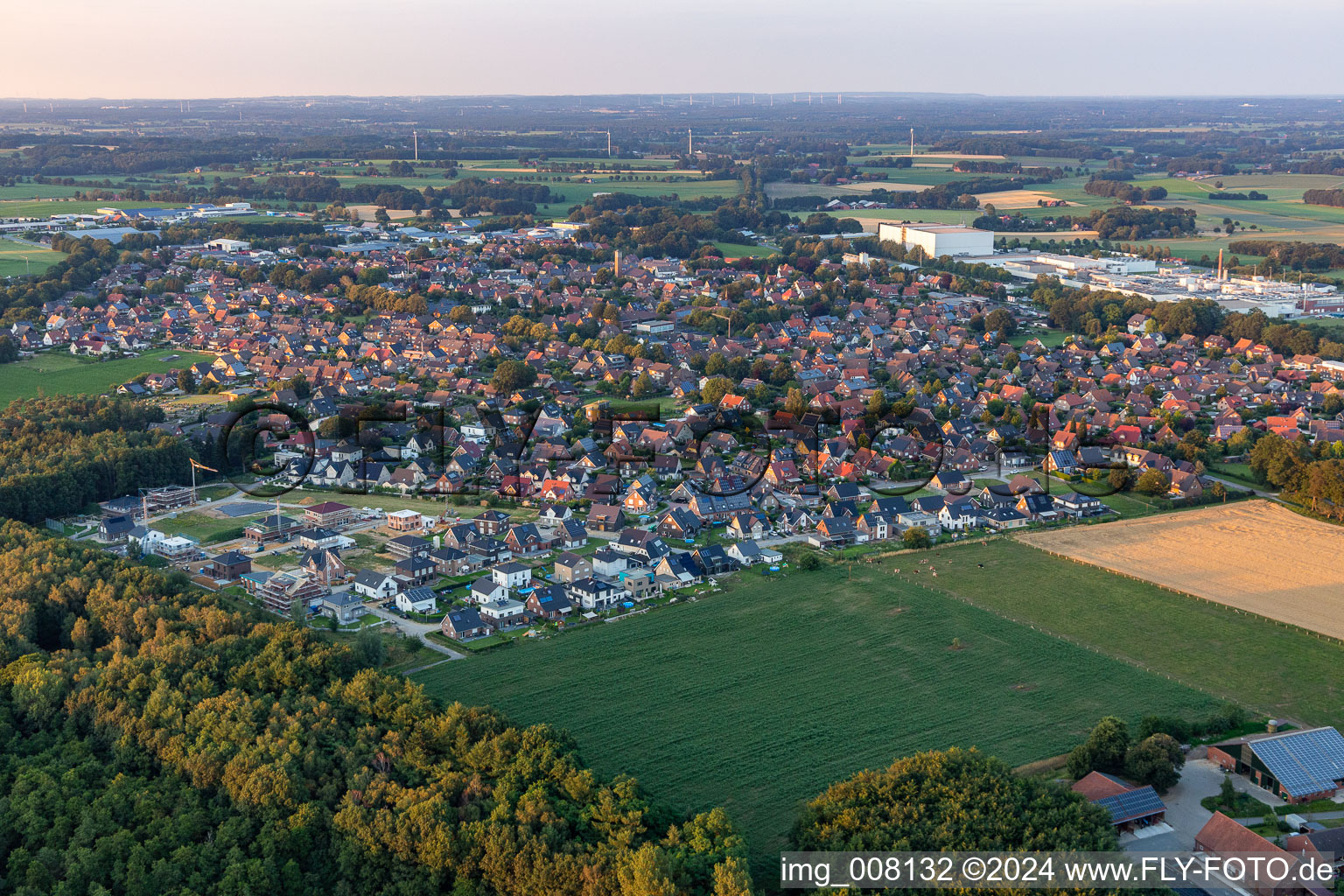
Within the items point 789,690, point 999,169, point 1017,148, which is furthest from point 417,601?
point 1017,148

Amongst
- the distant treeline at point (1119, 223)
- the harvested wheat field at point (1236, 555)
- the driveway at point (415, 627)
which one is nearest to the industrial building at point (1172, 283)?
the distant treeline at point (1119, 223)

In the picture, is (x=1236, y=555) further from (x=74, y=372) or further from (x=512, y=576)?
A: (x=74, y=372)

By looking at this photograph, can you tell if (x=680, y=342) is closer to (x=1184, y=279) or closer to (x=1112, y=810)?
(x=1184, y=279)

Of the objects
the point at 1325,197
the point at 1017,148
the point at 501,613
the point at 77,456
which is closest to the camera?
the point at 501,613

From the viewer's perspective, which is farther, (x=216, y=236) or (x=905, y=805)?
(x=216, y=236)

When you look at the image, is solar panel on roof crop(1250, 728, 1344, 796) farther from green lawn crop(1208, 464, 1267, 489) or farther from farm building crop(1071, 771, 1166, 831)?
green lawn crop(1208, 464, 1267, 489)

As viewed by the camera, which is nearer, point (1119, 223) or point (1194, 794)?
point (1194, 794)

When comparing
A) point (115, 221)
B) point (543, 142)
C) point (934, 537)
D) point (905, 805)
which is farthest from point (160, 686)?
point (543, 142)
